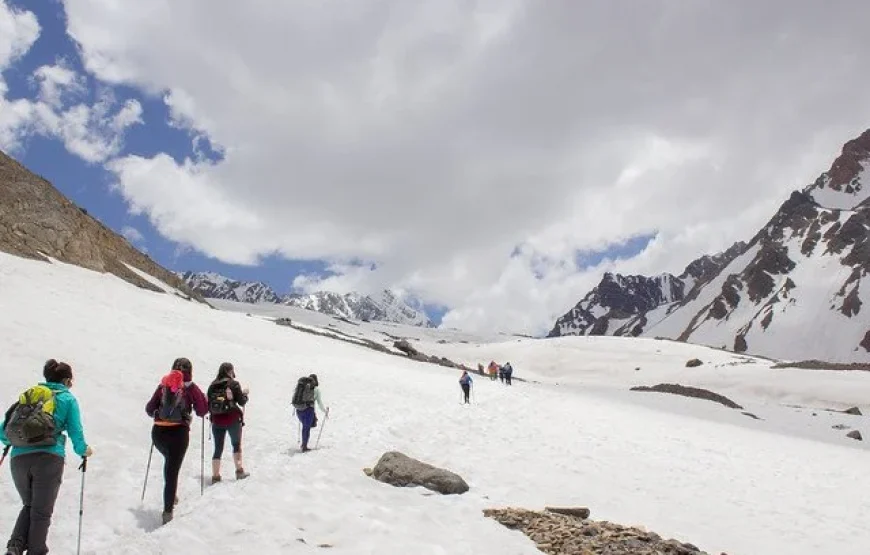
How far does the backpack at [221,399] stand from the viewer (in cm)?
1235

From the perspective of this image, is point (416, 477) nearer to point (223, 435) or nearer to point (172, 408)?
point (223, 435)

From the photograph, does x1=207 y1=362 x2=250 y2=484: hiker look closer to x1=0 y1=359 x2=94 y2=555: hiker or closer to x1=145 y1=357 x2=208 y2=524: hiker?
x1=145 y1=357 x2=208 y2=524: hiker

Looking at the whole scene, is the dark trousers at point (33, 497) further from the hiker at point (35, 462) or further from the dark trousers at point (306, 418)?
the dark trousers at point (306, 418)

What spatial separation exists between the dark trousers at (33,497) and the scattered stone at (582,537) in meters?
7.13

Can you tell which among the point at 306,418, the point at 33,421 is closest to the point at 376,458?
the point at 306,418

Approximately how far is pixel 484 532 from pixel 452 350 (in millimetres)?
95099

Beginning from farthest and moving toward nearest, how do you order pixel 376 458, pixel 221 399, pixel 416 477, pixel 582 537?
pixel 376 458 → pixel 416 477 → pixel 221 399 → pixel 582 537

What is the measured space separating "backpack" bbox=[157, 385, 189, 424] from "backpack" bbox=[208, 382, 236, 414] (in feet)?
7.16

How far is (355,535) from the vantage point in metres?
9.20

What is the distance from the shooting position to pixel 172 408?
10.1m

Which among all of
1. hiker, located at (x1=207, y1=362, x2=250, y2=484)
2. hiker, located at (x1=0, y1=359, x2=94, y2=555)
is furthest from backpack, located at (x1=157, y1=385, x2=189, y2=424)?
hiker, located at (x1=0, y1=359, x2=94, y2=555)

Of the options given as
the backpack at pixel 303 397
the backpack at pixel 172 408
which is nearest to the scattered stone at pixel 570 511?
the backpack at pixel 303 397

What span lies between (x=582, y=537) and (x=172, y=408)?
7.35 m

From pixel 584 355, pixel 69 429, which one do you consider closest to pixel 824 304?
pixel 584 355
